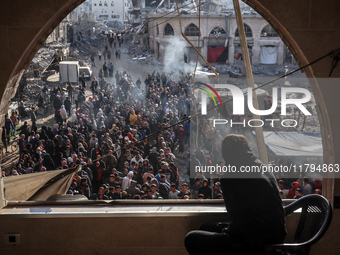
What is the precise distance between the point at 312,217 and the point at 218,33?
34020mm

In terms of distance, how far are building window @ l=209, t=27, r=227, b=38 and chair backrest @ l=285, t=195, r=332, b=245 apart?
1332 inches

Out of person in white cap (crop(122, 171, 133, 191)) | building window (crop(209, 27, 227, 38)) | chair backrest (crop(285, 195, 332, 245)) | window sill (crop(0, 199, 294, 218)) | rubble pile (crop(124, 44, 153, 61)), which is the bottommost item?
person in white cap (crop(122, 171, 133, 191))

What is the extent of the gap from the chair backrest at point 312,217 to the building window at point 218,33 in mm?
33844

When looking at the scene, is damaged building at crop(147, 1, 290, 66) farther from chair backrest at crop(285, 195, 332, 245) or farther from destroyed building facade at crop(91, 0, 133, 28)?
destroyed building facade at crop(91, 0, 133, 28)

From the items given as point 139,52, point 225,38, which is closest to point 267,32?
point 225,38

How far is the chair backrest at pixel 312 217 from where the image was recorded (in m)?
2.70

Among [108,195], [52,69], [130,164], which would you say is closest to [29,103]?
[52,69]

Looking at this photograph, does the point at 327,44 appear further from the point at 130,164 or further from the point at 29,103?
the point at 29,103

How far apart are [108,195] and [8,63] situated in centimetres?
489

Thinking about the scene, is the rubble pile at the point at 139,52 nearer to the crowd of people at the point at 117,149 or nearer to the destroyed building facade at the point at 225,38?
the destroyed building facade at the point at 225,38

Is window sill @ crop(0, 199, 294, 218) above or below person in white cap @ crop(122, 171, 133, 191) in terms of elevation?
above

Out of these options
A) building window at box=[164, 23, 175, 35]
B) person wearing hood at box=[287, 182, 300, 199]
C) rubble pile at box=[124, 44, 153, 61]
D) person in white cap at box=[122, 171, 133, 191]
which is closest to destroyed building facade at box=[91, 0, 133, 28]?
rubble pile at box=[124, 44, 153, 61]

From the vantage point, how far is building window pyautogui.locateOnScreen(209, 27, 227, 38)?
35875 millimetres

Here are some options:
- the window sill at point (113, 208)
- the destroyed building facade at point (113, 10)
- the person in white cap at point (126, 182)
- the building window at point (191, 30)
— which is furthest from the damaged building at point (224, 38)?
the destroyed building facade at point (113, 10)
